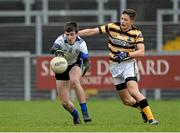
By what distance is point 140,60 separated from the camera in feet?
89.9

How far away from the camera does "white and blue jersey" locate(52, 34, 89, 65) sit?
15.1m

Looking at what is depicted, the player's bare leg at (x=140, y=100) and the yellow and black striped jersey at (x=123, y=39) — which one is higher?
the yellow and black striped jersey at (x=123, y=39)

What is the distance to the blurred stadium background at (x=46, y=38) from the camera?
2817 centimetres

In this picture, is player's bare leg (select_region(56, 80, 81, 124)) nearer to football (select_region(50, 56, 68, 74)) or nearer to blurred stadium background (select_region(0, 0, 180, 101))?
football (select_region(50, 56, 68, 74))

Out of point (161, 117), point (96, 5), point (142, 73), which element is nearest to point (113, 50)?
point (161, 117)

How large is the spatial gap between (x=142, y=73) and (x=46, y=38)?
377cm

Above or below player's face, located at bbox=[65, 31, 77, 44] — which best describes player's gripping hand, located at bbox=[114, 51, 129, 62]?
below

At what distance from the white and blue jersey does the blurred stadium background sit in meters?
12.3

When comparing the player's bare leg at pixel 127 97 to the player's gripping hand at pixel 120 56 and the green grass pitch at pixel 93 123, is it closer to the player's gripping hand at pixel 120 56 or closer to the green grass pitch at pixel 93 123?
the green grass pitch at pixel 93 123

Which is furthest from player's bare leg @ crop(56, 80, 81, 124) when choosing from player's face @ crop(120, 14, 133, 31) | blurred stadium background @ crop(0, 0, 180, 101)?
blurred stadium background @ crop(0, 0, 180, 101)

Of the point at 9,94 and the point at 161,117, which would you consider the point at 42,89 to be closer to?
the point at 9,94

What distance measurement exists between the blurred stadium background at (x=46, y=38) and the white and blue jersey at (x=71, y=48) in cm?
1230

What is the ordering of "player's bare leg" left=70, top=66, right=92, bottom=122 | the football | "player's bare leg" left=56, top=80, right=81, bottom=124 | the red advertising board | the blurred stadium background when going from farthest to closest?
the blurred stadium background → the red advertising board → "player's bare leg" left=56, top=80, right=81, bottom=124 → "player's bare leg" left=70, top=66, right=92, bottom=122 → the football

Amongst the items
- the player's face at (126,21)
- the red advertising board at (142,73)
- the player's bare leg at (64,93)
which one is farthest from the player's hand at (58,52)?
the red advertising board at (142,73)
